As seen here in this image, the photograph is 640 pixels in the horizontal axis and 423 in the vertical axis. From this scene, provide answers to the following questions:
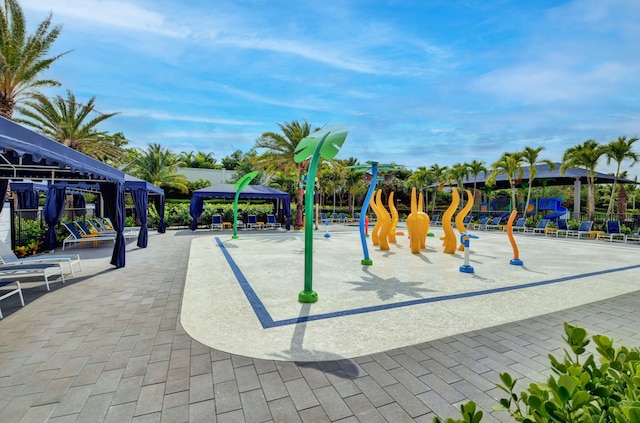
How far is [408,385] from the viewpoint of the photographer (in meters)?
2.88

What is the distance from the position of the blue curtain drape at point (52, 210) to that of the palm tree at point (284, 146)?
1076 centimetres

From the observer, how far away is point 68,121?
600 inches

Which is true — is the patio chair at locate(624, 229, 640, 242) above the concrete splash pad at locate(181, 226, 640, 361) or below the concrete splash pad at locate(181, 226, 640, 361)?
below

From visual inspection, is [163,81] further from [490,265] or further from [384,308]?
[490,265]

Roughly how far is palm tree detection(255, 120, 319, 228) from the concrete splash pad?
10449 millimetres

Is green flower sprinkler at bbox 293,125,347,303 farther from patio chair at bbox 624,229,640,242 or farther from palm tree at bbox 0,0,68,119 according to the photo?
patio chair at bbox 624,229,640,242

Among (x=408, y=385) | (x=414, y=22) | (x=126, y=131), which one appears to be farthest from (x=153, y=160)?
(x=408, y=385)

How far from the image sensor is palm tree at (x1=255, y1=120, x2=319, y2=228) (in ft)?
64.3

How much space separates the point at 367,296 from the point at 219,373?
127 inches

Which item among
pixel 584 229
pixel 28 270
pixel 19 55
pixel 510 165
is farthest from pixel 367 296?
pixel 510 165

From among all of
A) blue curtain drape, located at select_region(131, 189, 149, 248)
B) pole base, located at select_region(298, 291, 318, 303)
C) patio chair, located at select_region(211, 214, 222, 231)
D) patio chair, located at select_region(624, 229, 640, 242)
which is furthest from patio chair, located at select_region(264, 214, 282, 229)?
patio chair, located at select_region(624, 229, 640, 242)

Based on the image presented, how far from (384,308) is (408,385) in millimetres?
2151

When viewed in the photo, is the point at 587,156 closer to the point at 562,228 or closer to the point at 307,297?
the point at 562,228

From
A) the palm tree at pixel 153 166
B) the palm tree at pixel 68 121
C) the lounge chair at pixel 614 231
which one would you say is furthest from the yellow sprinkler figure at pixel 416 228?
the palm tree at pixel 153 166
